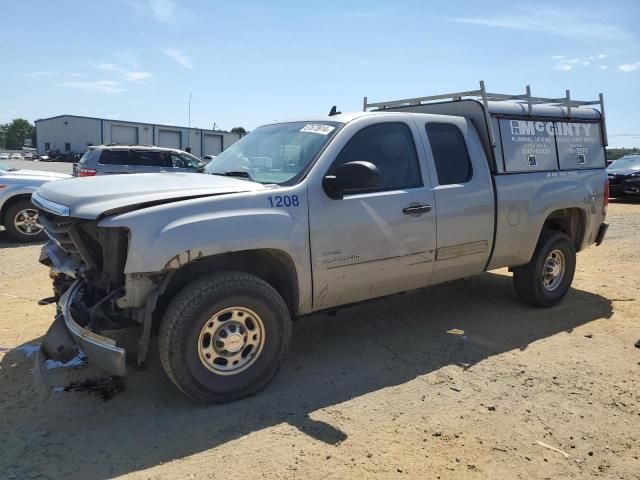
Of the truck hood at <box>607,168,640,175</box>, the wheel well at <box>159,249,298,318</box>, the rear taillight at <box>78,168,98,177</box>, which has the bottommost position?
the wheel well at <box>159,249,298,318</box>

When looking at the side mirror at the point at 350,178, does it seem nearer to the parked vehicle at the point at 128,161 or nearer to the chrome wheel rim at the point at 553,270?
the chrome wheel rim at the point at 553,270

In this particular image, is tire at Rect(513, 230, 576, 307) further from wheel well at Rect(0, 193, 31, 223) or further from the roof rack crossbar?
wheel well at Rect(0, 193, 31, 223)

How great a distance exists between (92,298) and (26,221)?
266 inches

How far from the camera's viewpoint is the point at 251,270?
3.96m

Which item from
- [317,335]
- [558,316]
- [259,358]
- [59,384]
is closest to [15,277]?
[59,384]

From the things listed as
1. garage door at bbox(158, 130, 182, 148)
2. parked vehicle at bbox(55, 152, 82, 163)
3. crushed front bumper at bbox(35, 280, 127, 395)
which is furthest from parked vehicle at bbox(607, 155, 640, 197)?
parked vehicle at bbox(55, 152, 82, 163)

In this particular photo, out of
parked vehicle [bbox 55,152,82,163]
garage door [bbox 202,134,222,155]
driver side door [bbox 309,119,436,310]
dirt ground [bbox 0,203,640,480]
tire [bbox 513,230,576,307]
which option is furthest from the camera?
parked vehicle [bbox 55,152,82,163]

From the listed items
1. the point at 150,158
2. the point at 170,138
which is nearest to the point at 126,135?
the point at 170,138

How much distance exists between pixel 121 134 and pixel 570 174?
184 ft

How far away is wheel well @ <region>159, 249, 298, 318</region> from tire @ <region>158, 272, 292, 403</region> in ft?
0.73

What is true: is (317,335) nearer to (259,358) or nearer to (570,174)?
(259,358)

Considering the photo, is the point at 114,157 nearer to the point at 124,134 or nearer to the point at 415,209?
the point at 415,209

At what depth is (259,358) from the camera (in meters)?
3.66

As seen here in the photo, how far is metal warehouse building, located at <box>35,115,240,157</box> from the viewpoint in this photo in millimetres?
54531
